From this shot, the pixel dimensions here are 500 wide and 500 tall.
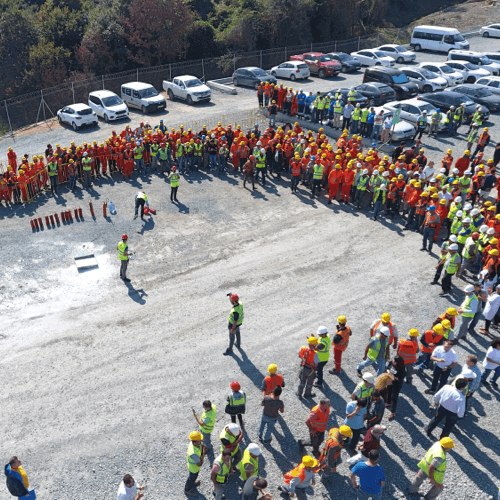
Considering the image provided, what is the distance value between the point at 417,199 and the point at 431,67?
64.4ft

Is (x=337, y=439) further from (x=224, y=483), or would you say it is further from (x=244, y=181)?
(x=244, y=181)

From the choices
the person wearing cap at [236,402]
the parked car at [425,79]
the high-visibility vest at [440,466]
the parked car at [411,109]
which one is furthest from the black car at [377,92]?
the high-visibility vest at [440,466]

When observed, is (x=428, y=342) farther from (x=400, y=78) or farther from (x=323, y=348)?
(x=400, y=78)

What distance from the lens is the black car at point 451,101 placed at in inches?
1117

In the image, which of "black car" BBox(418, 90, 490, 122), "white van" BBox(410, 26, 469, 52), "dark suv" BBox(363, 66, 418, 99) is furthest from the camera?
"white van" BBox(410, 26, 469, 52)

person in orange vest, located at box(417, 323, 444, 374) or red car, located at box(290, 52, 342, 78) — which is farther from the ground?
red car, located at box(290, 52, 342, 78)

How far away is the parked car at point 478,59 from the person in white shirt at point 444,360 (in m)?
30.5

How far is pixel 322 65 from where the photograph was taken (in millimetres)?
38562

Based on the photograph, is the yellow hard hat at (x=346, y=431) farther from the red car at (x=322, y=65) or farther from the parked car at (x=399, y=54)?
the parked car at (x=399, y=54)

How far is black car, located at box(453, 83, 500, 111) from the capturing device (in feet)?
98.4

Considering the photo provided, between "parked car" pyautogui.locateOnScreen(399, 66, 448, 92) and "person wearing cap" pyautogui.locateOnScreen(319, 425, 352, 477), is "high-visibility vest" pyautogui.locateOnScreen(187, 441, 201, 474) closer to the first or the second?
"person wearing cap" pyautogui.locateOnScreen(319, 425, 352, 477)

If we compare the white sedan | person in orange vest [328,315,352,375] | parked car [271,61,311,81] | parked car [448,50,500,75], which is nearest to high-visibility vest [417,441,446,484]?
person in orange vest [328,315,352,375]

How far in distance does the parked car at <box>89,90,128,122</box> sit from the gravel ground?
9019 millimetres

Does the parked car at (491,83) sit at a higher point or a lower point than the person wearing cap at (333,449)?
higher
